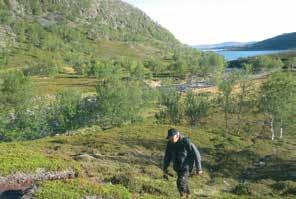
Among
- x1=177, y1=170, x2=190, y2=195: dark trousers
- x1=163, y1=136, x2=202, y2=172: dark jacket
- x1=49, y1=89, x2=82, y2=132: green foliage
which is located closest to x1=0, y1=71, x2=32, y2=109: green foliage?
x1=49, y1=89, x2=82, y2=132: green foliage

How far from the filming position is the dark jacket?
2130 cm

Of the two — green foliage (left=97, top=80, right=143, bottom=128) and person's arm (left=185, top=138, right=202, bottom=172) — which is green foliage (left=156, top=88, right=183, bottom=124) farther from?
person's arm (left=185, top=138, right=202, bottom=172)

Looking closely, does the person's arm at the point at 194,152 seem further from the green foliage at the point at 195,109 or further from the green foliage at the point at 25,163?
the green foliage at the point at 195,109

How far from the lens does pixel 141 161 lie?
137ft

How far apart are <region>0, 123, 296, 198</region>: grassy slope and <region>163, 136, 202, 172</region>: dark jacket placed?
8.86 ft

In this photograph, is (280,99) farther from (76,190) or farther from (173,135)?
(76,190)

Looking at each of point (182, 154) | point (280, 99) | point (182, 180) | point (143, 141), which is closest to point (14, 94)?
point (280, 99)

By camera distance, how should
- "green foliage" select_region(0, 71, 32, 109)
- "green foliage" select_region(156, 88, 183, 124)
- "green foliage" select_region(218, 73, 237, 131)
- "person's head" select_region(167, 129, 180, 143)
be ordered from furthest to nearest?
"green foliage" select_region(0, 71, 32, 109), "green foliage" select_region(156, 88, 183, 124), "green foliage" select_region(218, 73, 237, 131), "person's head" select_region(167, 129, 180, 143)

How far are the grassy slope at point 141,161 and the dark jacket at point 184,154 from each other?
2.70 meters

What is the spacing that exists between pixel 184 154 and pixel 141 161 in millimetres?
20467

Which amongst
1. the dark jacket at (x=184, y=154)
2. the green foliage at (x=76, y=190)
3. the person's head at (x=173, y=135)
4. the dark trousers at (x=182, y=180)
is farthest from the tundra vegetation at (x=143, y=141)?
the person's head at (x=173, y=135)

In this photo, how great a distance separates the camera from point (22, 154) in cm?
2700

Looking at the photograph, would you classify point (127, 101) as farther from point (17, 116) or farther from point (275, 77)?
point (275, 77)

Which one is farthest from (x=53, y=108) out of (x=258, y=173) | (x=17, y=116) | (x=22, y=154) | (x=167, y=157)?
(x=167, y=157)
